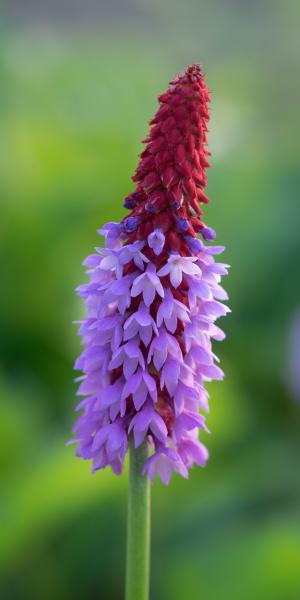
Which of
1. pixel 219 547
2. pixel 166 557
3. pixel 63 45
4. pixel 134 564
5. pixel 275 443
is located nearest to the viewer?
pixel 134 564

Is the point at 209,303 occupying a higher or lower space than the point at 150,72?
lower

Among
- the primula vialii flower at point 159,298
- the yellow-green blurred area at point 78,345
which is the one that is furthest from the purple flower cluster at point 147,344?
the yellow-green blurred area at point 78,345

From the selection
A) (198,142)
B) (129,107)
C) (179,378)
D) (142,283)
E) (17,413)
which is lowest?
(179,378)

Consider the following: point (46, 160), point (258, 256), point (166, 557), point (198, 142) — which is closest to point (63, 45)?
point (46, 160)

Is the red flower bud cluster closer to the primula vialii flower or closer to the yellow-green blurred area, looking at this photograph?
the primula vialii flower

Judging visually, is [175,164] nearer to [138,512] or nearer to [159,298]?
[159,298]

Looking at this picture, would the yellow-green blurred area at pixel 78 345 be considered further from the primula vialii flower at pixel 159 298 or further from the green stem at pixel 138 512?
the primula vialii flower at pixel 159 298

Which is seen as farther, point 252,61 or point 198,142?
point 252,61

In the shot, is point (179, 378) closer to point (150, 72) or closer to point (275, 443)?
point (275, 443)
